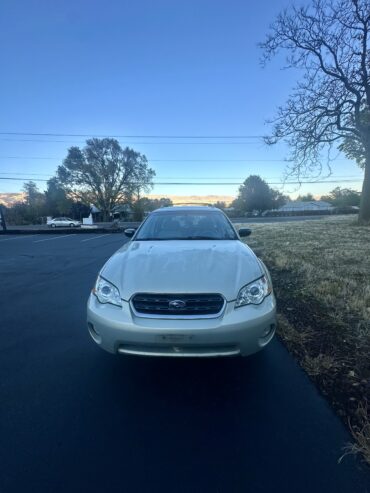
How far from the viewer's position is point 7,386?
2406mm

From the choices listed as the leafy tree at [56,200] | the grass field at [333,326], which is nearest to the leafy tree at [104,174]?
the leafy tree at [56,200]

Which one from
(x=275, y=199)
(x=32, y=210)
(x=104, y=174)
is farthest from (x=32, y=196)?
(x=275, y=199)

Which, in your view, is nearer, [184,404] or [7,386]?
[184,404]

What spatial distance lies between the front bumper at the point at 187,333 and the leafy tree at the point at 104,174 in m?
49.4

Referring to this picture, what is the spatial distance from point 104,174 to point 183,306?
4988cm

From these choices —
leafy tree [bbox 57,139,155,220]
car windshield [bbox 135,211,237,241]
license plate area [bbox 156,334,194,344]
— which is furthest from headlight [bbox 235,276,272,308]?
leafy tree [bbox 57,139,155,220]

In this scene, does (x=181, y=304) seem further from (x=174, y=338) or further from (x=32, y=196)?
(x=32, y=196)

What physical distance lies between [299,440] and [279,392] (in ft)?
1.49

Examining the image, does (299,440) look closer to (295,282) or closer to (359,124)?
(295,282)

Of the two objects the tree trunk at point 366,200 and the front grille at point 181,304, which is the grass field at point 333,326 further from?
the tree trunk at point 366,200

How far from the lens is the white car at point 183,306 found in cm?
210

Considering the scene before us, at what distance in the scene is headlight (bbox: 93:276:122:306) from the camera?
2.34 m

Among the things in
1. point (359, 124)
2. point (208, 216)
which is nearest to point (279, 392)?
point (208, 216)

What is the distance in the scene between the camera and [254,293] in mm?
2367
